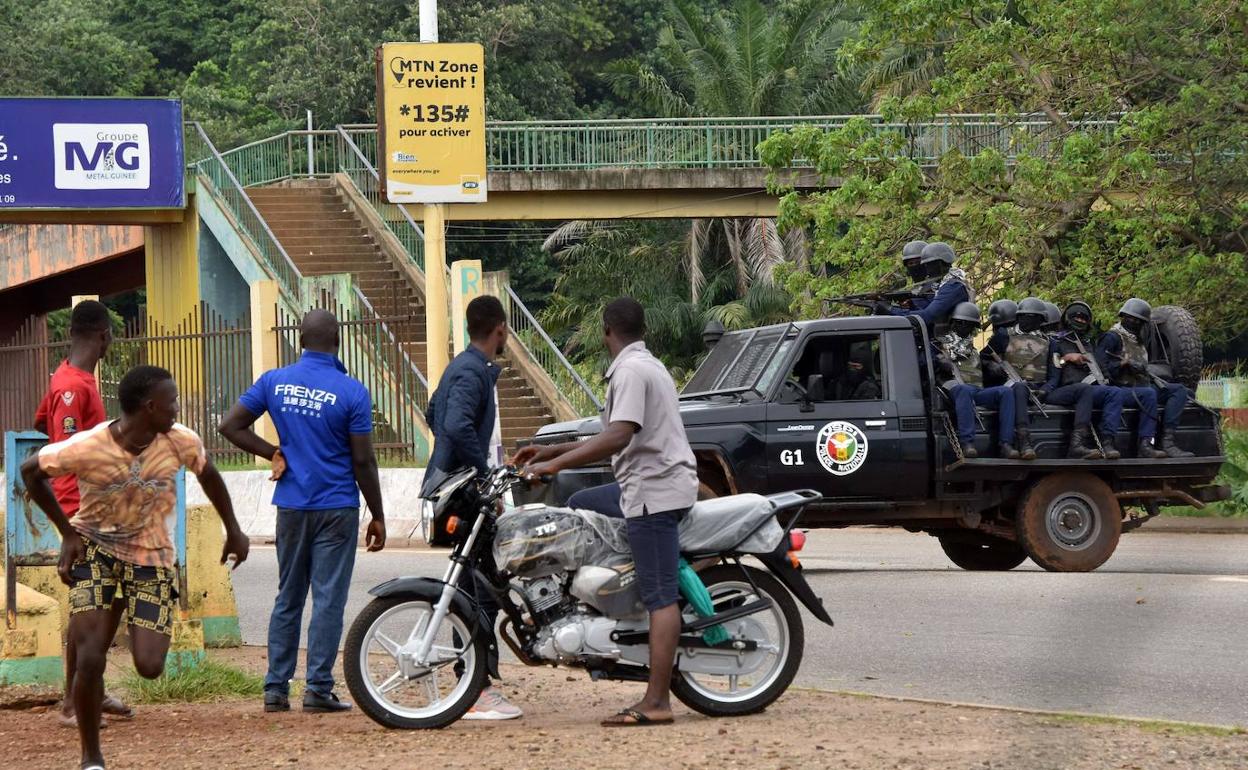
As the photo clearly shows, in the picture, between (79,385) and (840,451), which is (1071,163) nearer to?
(840,451)

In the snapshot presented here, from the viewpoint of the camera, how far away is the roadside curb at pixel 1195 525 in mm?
18609

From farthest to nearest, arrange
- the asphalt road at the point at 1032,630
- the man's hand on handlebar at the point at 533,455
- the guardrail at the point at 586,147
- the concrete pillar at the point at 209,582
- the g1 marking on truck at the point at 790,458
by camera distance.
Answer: the guardrail at the point at 586,147 → the g1 marking on truck at the point at 790,458 → the concrete pillar at the point at 209,582 → the asphalt road at the point at 1032,630 → the man's hand on handlebar at the point at 533,455

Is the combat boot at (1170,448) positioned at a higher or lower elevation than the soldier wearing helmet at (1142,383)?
lower

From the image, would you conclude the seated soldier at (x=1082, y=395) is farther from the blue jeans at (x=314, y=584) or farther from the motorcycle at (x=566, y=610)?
the blue jeans at (x=314, y=584)

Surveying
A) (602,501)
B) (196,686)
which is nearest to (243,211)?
(196,686)

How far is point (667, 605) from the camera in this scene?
738 centimetres

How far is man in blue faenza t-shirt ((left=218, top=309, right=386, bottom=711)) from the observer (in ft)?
25.6

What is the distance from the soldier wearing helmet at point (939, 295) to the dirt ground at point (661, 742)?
19.4 feet

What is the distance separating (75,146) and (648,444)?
70.9 feet

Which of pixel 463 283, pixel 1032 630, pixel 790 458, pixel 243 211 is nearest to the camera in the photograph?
pixel 1032 630

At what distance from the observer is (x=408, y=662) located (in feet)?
24.1

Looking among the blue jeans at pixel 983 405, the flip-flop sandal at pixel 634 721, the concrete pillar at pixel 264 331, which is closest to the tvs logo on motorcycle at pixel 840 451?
the blue jeans at pixel 983 405

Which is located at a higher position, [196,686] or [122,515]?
[122,515]

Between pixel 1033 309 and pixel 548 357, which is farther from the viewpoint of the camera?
pixel 548 357
